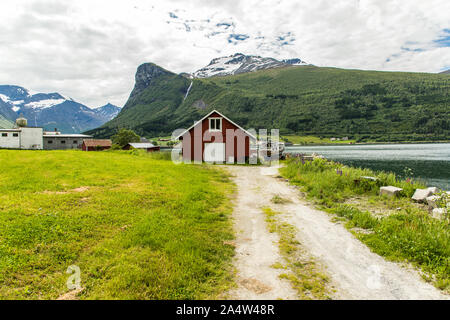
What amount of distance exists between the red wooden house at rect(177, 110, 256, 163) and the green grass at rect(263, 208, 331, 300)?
25.3 meters

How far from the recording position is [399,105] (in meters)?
183

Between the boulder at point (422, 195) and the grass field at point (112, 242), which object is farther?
the boulder at point (422, 195)

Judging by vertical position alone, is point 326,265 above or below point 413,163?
below

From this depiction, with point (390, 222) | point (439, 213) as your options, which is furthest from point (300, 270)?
point (439, 213)

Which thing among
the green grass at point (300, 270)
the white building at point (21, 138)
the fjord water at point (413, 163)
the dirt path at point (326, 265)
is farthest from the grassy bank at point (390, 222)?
the white building at point (21, 138)

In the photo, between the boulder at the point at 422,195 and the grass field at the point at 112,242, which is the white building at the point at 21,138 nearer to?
the grass field at the point at 112,242

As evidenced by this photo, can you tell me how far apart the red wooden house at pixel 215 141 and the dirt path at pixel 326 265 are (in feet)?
76.6

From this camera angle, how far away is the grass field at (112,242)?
4.59 metres

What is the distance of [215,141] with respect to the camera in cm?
3312

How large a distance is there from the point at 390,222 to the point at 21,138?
8363cm

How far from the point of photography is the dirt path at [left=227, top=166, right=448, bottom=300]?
4598 millimetres

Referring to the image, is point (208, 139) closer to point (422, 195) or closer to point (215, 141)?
point (215, 141)

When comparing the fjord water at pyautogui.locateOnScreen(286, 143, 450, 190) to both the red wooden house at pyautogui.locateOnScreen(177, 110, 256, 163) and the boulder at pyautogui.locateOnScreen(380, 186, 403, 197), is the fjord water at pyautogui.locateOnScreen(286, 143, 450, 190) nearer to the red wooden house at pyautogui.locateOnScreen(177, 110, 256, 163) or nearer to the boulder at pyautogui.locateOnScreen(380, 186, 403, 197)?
the boulder at pyautogui.locateOnScreen(380, 186, 403, 197)
